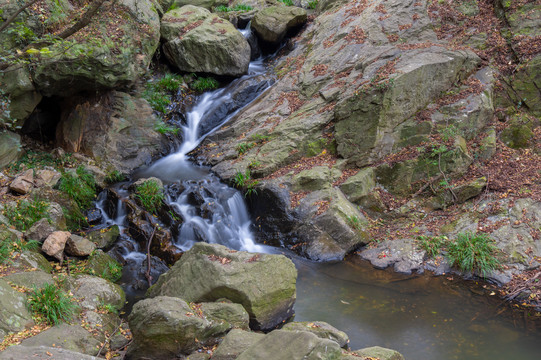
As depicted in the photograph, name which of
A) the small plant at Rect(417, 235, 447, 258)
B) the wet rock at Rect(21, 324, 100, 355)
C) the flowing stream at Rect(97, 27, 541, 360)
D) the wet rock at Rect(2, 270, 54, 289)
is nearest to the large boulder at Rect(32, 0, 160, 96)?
the flowing stream at Rect(97, 27, 541, 360)

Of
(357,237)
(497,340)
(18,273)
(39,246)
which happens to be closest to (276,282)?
(357,237)

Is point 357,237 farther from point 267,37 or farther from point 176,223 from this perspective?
point 267,37

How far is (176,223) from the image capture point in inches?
335

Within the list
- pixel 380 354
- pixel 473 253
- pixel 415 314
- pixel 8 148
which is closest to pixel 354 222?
pixel 473 253

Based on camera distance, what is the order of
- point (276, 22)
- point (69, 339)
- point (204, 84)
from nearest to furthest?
point (69, 339)
point (204, 84)
point (276, 22)

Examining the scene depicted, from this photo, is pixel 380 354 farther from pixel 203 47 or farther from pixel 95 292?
pixel 203 47

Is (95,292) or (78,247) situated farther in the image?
(78,247)

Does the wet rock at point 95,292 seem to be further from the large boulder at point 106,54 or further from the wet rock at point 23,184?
the large boulder at point 106,54

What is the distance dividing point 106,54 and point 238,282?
22.3ft

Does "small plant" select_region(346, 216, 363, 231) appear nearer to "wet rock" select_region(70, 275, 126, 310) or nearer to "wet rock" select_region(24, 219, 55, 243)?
"wet rock" select_region(70, 275, 126, 310)

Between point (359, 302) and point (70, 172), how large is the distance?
7228 millimetres

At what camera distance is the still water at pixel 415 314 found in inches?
218

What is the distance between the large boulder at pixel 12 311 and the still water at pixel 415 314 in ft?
12.4

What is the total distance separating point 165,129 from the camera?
11500 millimetres
